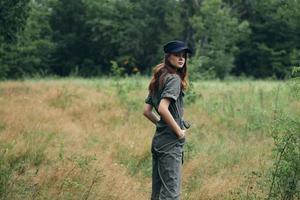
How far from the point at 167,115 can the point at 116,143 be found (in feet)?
16.9

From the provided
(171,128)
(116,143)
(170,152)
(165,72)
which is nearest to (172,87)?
(165,72)

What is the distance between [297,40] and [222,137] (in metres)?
36.3

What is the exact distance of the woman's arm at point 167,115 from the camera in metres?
4.81

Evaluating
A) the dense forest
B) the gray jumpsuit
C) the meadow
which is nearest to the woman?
the gray jumpsuit

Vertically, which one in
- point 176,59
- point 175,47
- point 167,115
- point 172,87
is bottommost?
point 167,115

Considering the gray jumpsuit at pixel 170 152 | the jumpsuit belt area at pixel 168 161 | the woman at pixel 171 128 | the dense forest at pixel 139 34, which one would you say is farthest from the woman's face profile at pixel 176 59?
the dense forest at pixel 139 34

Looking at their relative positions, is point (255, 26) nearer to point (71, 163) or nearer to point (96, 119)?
point (96, 119)

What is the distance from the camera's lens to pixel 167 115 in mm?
4801

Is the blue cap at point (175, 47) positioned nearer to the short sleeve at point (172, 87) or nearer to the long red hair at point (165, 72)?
the long red hair at point (165, 72)

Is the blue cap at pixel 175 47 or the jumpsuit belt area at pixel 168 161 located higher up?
the blue cap at pixel 175 47

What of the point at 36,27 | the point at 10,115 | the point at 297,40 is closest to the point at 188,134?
the point at 10,115

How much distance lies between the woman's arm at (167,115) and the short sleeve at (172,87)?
6cm

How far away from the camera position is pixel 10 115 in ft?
35.2

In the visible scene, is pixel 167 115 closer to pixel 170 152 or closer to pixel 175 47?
pixel 170 152
